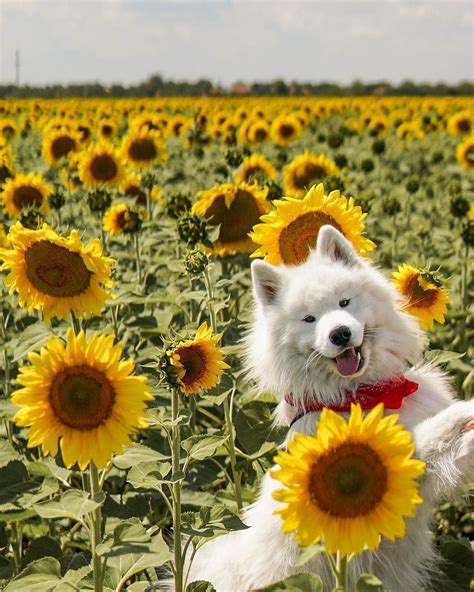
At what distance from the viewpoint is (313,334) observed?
2367 millimetres

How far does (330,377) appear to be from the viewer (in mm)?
2416

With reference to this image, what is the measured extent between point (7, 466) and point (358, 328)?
51.7 inches

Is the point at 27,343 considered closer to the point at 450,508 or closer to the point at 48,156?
the point at 450,508

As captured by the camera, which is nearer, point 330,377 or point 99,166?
point 330,377

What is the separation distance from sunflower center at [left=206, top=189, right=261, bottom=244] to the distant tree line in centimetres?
2828

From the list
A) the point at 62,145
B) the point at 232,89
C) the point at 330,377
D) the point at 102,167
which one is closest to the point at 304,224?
the point at 330,377

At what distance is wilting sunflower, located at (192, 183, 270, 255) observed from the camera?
4.23m

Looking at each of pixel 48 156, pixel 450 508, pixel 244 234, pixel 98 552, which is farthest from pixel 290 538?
pixel 48 156

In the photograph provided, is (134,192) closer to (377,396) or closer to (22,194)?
(22,194)

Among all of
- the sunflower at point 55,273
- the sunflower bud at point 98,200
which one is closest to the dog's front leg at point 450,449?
the sunflower at point 55,273

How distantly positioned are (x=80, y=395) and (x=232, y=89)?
37448 millimetres

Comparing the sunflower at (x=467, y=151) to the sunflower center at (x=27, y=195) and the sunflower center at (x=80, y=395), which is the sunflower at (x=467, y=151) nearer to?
the sunflower center at (x=27, y=195)

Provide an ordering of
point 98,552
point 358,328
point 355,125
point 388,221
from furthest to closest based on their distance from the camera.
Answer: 1. point 355,125
2. point 388,221
3. point 358,328
4. point 98,552

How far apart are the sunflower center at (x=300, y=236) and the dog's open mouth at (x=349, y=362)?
888 millimetres
